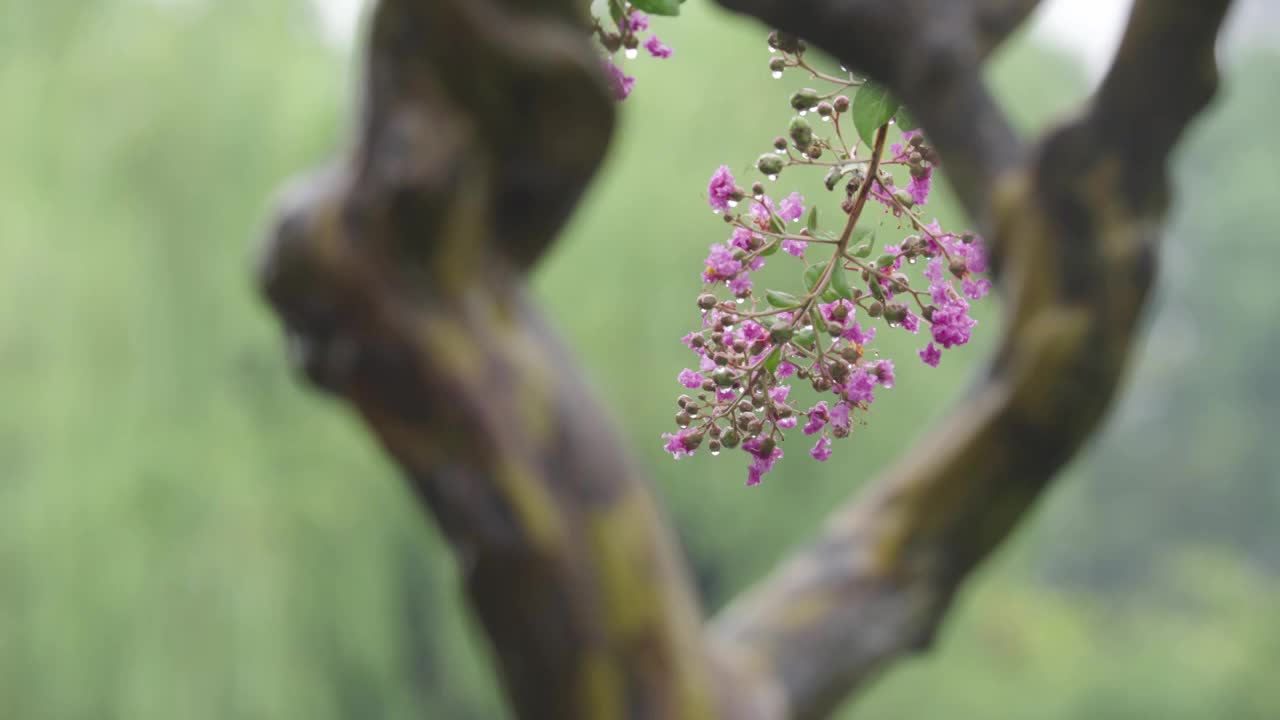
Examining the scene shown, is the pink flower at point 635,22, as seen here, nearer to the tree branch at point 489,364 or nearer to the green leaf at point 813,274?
the green leaf at point 813,274

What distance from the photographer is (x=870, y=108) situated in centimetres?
92

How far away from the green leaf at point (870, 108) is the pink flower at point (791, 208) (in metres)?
0.25

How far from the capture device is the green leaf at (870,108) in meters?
0.91

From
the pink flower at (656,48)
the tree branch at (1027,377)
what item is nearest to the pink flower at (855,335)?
the pink flower at (656,48)

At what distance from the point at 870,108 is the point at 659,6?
142 mm

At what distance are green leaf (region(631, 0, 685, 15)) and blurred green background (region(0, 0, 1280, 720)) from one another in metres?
3.44

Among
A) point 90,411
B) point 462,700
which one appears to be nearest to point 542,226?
point 90,411

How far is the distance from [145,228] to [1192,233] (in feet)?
22.0

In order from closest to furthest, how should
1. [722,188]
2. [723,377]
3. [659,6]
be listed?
[659,6]
[723,377]
[722,188]

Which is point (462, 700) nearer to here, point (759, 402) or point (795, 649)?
point (759, 402)

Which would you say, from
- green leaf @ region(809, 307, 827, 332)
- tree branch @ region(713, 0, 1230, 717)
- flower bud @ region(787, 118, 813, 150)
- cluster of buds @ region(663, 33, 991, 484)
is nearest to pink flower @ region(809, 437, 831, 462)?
cluster of buds @ region(663, 33, 991, 484)

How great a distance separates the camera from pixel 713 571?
645 centimetres

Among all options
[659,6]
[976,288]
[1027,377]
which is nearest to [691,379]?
[976,288]

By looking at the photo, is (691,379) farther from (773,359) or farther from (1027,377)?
(1027,377)
